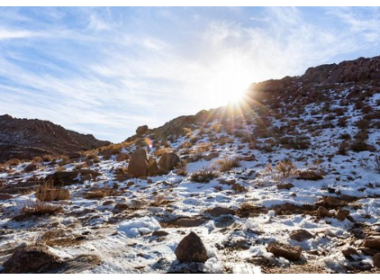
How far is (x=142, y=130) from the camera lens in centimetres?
2445

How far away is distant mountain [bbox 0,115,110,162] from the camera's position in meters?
30.4

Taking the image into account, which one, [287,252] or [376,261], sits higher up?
[287,252]

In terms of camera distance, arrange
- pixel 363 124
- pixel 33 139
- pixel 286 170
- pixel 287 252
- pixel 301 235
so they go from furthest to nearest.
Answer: pixel 33 139 → pixel 363 124 → pixel 286 170 → pixel 301 235 → pixel 287 252

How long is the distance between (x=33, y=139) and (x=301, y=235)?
127ft

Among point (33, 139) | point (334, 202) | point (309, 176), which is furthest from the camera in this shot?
point (33, 139)

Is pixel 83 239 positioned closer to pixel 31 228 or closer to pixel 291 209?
pixel 31 228

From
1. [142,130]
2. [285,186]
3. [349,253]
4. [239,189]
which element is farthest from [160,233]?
[142,130]

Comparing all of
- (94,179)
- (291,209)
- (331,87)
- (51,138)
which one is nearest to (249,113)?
(331,87)

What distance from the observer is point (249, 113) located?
73.6 feet

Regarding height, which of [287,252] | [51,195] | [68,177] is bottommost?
[287,252]

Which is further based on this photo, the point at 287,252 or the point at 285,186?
the point at 285,186

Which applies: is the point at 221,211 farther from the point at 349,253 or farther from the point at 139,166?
the point at 139,166

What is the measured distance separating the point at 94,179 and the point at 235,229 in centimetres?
671

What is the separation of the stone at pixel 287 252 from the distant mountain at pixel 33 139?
100ft
